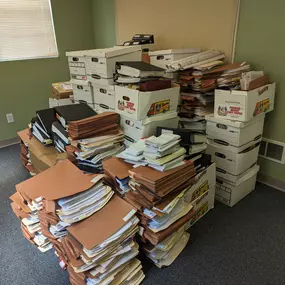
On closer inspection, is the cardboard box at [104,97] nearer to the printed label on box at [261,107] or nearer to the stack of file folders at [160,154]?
the stack of file folders at [160,154]

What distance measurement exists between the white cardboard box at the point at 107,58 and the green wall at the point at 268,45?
896 mm

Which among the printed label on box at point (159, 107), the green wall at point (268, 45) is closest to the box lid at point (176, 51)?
the green wall at point (268, 45)

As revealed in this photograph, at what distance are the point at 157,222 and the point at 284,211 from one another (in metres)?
1.21

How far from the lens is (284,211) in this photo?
1967mm

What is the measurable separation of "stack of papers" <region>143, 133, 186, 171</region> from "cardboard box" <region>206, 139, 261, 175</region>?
2.21 ft

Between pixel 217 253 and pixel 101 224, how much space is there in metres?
0.82

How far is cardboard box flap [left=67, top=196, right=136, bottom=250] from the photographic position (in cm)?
120

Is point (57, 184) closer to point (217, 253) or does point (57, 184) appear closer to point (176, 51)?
point (217, 253)

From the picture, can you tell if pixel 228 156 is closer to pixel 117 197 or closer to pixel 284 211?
pixel 284 211

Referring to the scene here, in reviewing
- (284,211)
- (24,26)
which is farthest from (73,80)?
(284,211)

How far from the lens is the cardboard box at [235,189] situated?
79.5 inches

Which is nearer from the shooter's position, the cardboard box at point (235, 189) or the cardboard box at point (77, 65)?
the cardboard box at point (235, 189)

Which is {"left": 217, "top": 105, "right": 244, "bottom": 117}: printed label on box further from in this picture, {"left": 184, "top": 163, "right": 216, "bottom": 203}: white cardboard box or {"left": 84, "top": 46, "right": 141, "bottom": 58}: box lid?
{"left": 84, "top": 46, "right": 141, "bottom": 58}: box lid

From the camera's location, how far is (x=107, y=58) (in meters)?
1.96
